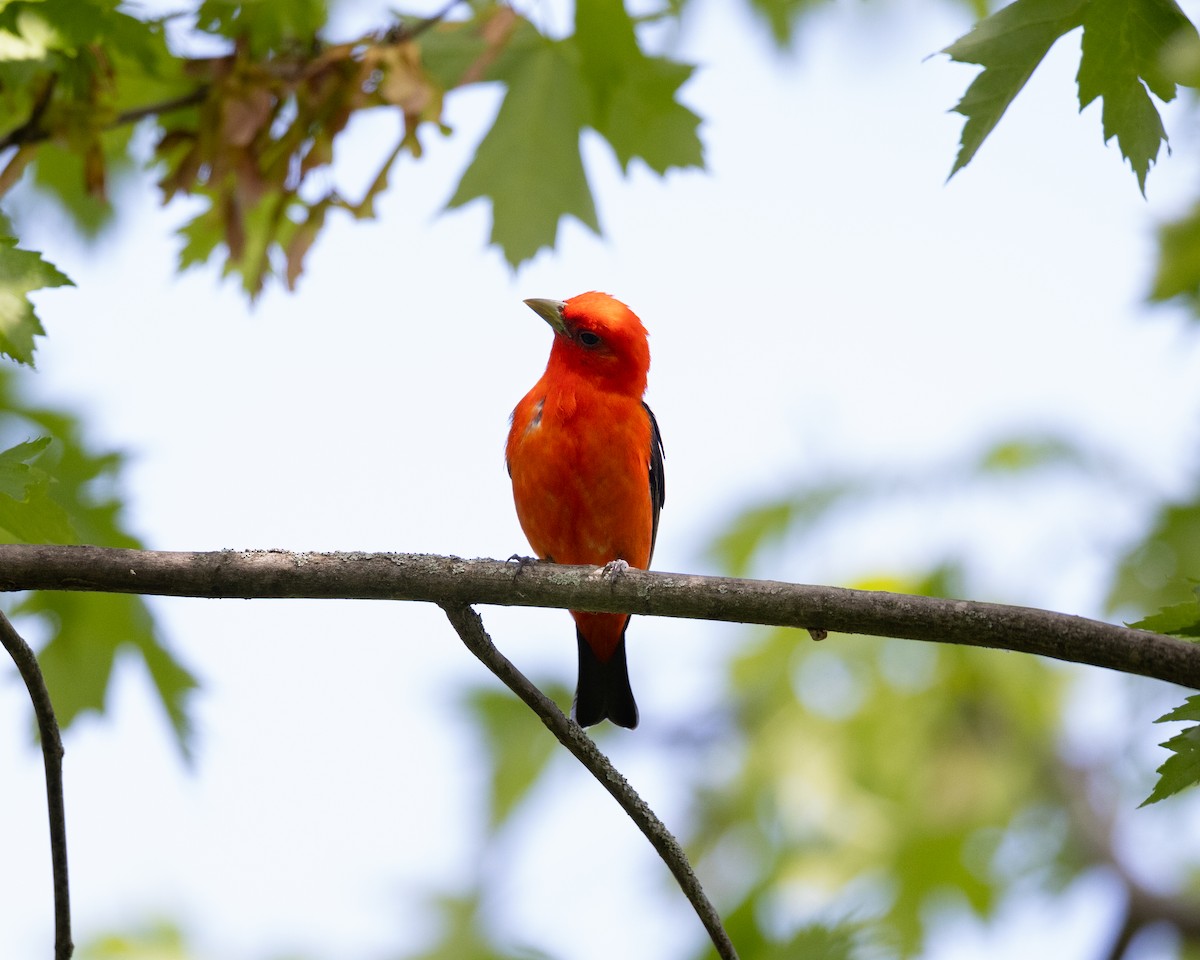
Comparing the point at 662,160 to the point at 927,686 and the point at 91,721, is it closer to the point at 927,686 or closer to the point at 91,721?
the point at 91,721

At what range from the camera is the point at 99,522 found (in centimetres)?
441

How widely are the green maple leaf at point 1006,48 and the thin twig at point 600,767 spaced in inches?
69.0

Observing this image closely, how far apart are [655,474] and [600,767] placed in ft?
11.5

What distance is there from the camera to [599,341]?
623 cm

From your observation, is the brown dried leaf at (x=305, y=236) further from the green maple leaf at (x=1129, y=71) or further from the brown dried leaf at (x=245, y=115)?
the green maple leaf at (x=1129, y=71)

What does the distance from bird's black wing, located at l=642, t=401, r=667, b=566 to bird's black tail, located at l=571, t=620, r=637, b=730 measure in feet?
1.99

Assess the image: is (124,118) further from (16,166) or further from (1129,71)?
(1129,71)

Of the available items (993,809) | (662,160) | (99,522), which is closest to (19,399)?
(99,522)

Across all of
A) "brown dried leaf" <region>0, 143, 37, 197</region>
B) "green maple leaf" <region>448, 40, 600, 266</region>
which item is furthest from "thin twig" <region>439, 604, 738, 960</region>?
"brown dried leaf" <region>0, 143, 37, 197</region>

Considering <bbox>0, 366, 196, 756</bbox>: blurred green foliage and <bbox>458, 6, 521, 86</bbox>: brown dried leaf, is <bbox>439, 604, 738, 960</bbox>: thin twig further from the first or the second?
<bbox>458, 6, 521, 86</bbox>: brown dried leaf

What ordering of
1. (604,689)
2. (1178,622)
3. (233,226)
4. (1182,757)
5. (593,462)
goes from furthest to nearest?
1. (604,689)
2. (593,462)
3. (233,226)
4. (1178,622)
5. (1182,757)

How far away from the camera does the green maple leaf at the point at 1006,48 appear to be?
3.26m

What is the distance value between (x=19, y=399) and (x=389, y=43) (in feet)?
6.54

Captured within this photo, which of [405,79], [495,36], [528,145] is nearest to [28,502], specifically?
[405,79]
